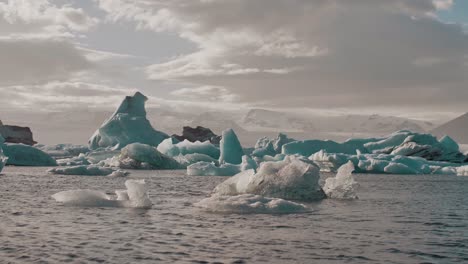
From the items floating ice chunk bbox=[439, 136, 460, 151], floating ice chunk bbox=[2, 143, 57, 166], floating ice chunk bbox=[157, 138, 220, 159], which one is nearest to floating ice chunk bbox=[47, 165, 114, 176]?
floating ice chunk bbox=[157, 138, 220, 159]

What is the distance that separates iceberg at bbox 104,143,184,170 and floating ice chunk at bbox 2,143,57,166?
8174mm

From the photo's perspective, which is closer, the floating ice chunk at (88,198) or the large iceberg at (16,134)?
the floating ice chunk at (88,198)

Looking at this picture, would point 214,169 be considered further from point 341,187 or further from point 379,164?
point 379,164

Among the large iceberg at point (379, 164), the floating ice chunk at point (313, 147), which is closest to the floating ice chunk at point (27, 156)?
the floating ice chunk at point (313, 147)

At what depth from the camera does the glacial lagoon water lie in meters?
11.1

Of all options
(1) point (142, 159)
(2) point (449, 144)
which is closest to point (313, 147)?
(2) point (449, 144)

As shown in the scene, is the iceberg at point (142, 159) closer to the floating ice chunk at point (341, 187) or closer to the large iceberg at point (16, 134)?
the floating ice chunk at point (341, 187)

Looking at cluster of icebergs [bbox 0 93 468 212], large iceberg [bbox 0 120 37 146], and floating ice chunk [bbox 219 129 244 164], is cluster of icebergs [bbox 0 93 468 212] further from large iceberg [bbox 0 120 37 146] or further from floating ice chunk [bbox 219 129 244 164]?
large iceberg [bbox 0 120 37 146]

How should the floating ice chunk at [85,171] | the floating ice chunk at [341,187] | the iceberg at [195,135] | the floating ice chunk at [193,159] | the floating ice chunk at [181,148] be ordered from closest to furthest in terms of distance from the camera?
the floating ice chunk at [341,187]
the floating ice chunk at [85,171]
the floating ice chunk at [193,159]
the floating ice chunk at [181,148]
the iceberg at [195,135]

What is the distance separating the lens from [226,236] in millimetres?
13602

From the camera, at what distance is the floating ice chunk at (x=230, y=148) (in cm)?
5547

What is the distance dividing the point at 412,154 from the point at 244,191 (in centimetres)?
5640

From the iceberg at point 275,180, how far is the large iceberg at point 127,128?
179ft

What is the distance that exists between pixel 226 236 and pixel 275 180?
9519 mm
